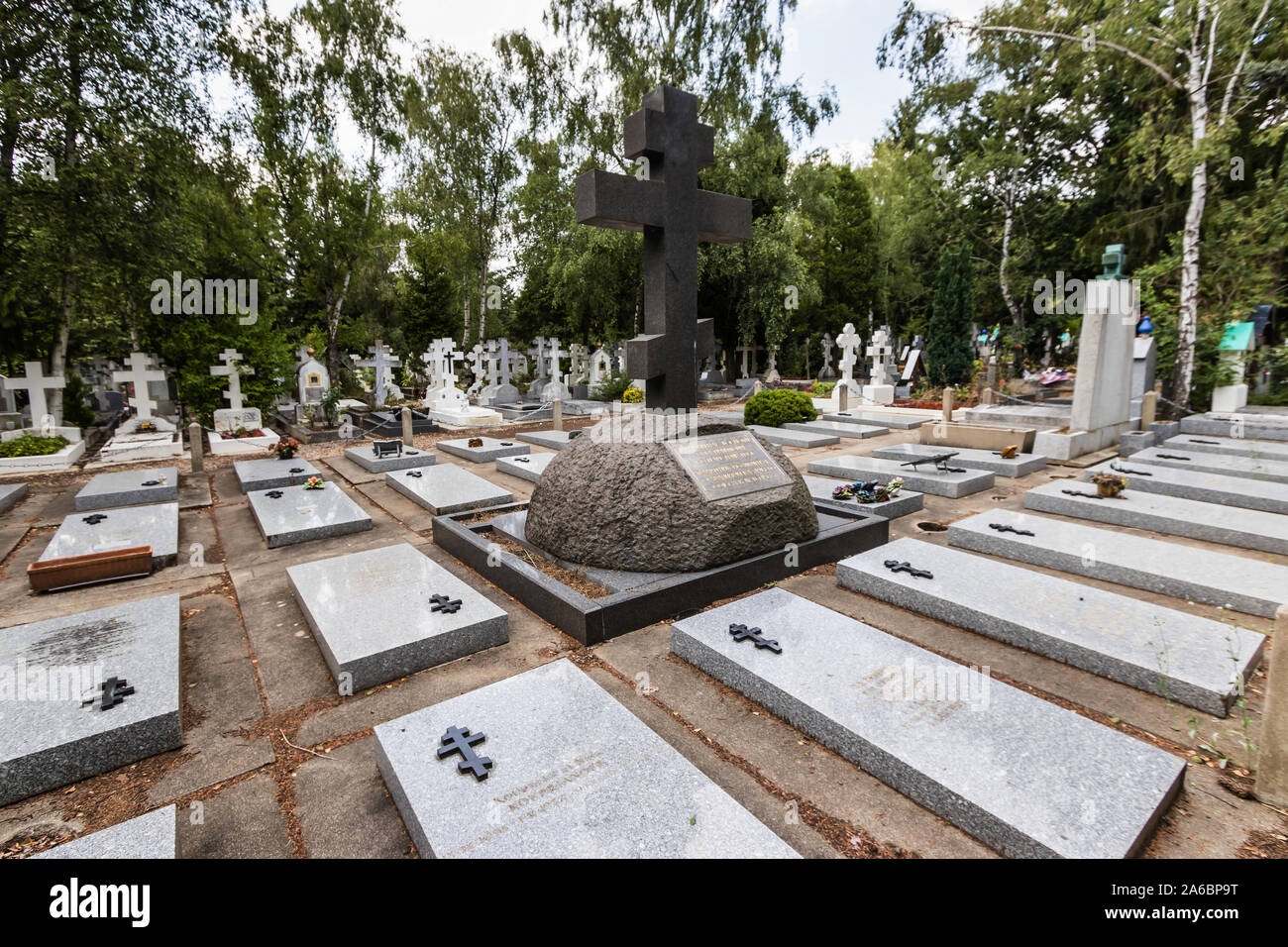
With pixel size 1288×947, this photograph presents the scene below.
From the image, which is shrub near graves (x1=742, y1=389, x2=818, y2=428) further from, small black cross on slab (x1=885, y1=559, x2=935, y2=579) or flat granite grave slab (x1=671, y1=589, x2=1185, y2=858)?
flat granite grave slab (x1=671, y1=589, x2=1185, y2=858)

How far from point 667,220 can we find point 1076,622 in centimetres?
428

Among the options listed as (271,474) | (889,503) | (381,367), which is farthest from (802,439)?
(381,367)

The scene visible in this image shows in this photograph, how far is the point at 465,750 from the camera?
2602 millimetres

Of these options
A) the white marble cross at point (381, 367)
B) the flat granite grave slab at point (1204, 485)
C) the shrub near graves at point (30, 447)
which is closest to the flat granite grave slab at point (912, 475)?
the flat granite grave slab at point (1204, 485)

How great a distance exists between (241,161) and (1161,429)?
77.1ft

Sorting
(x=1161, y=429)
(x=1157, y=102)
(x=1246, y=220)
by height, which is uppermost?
(x=1157, y=102)

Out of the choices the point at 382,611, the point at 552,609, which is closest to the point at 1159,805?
the point at 552,609

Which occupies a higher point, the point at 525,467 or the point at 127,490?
the point at 525,467

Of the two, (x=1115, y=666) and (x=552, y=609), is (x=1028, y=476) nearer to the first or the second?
(x=1115, y=666)

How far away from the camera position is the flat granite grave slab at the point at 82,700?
2.69m

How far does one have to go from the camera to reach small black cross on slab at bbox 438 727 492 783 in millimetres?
2482

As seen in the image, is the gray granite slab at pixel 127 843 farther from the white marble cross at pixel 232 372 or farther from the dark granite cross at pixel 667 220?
the white marble cross at pixel 232 372

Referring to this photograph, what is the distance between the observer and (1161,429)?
1092cm

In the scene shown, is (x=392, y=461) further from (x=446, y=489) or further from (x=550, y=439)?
(x=550, y=439)
